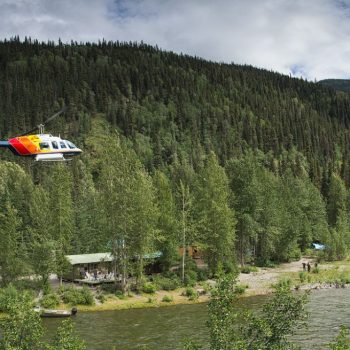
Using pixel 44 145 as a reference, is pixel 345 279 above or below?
below

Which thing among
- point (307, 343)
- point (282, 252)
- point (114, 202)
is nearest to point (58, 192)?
point (114, 202)

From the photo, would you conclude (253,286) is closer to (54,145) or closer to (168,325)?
(168,325)

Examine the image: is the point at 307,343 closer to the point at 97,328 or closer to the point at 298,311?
the point at 97,328

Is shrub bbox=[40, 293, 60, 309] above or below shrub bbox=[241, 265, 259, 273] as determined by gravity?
below

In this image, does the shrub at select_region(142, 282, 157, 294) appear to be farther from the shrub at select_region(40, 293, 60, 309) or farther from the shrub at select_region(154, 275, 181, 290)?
the shrub at select_region(40, 293, 60, 309)

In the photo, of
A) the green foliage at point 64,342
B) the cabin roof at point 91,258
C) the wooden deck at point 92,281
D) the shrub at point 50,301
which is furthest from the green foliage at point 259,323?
the cabin roof at point 91,258

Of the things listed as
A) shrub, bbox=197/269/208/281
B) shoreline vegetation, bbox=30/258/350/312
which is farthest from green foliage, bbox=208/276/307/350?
shrub, bbox=197/269/208/281

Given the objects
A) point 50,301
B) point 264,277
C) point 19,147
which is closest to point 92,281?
point 50,301
